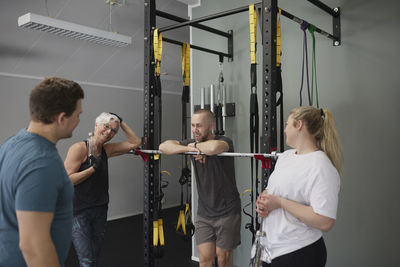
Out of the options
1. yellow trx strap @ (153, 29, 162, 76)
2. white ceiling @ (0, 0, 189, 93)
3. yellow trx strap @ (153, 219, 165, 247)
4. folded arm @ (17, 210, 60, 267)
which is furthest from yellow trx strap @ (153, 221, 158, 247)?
white ceiling @ (0, 0, 189, 93)

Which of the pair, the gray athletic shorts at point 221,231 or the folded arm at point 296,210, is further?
the gray athletic shorts at point 221,231

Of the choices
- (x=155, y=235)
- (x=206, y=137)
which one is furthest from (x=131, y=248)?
(x=206, y=137)

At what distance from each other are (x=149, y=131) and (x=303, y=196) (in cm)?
134

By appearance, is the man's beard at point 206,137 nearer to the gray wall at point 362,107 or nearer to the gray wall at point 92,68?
the gray wall at point 362,107

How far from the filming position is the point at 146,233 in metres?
2.56

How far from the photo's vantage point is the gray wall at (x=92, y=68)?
→ 4090mm

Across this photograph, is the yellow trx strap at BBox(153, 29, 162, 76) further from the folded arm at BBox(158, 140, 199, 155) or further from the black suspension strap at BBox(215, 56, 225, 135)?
the black suspension strap at BBox(215, 56, 225, 135)

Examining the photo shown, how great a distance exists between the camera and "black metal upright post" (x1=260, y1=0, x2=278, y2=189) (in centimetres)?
192

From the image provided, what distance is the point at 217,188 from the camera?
2541 mm

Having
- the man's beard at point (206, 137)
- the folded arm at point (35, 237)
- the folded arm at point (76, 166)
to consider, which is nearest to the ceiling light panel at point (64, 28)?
the folded arm at point (76, 166)

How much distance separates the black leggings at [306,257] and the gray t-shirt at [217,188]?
0.93m

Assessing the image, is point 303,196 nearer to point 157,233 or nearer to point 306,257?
point 306,257

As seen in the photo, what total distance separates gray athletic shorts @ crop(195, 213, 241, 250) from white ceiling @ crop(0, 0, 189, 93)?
2.87 meters

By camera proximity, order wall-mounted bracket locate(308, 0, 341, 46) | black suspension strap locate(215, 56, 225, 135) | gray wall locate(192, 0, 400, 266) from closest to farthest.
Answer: gray wall locate(192, 0, 400, 266) < wall-mounted bracket locate(308, 0, 341, 46) < black suspension strap locate(215, 56, 225, 135)
